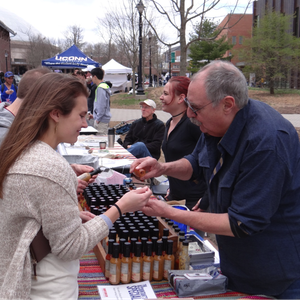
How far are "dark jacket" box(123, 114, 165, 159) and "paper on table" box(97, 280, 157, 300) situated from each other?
14.2ft

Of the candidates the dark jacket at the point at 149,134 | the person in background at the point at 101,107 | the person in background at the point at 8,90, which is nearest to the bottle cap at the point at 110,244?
the dark jacket at the point at 149,134

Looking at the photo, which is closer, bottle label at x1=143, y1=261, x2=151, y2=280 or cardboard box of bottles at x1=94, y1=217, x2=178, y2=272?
bottle label at x1=143, y1=261, x2=151, y2=280

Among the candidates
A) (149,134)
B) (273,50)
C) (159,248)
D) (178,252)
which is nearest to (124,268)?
(159,248)

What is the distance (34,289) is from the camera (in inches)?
63.0

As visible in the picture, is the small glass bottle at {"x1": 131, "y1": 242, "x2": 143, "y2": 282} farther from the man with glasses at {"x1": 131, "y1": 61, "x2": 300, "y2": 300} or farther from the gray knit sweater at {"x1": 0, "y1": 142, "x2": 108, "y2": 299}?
the gray knit sweater at {"x1": 0, "y1": 142, "x2": 108, "y2": 299}

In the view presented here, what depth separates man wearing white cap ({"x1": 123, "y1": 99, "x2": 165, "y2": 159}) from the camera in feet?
19.8

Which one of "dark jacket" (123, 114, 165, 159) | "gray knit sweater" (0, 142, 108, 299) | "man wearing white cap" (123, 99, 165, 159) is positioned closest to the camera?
"gray knit sweater" (0, 142, 108, 299)

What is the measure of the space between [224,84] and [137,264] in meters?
1.12

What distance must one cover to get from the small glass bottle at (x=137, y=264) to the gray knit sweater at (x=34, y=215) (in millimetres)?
469

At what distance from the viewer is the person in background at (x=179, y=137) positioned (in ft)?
13.1

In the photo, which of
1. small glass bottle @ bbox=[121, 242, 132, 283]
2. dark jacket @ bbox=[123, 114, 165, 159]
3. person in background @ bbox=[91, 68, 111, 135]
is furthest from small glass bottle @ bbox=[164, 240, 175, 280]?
person in background @ bbox=[91, 68, 111, 135]

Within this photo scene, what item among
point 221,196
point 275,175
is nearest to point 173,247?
point 221,196

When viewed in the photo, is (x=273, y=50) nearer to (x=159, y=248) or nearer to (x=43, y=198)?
(x=159, y=248)

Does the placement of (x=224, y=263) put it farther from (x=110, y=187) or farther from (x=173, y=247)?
(x=110, y=187)
